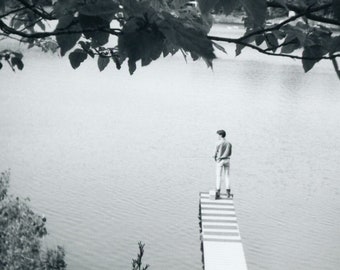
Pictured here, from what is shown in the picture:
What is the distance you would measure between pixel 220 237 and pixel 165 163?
711 centimetres

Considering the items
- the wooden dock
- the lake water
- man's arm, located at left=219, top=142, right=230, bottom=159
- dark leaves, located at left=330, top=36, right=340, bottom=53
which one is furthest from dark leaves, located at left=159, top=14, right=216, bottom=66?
man's arm, located at left=219, top=142, right=230, bottom=159

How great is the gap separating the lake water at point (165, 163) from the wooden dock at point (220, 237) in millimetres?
916

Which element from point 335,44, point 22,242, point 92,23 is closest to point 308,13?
point 335,44

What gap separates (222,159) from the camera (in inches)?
428

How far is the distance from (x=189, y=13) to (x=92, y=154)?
14673mm

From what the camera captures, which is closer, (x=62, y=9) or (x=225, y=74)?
(x=62, y=9)

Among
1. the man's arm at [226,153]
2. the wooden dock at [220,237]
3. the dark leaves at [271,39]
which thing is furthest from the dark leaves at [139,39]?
the man's arm at [226,153]

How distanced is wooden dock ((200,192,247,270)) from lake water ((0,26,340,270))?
0.92 m

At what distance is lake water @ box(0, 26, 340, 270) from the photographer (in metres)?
11.1

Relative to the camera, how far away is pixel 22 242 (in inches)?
296

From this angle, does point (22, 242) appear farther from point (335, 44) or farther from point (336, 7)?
point (336, 7)

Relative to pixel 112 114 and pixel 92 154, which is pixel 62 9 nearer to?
pixel 92 154

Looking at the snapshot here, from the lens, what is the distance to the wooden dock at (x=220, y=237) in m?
8.16

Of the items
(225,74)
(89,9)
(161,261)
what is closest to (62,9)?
(89,9)
